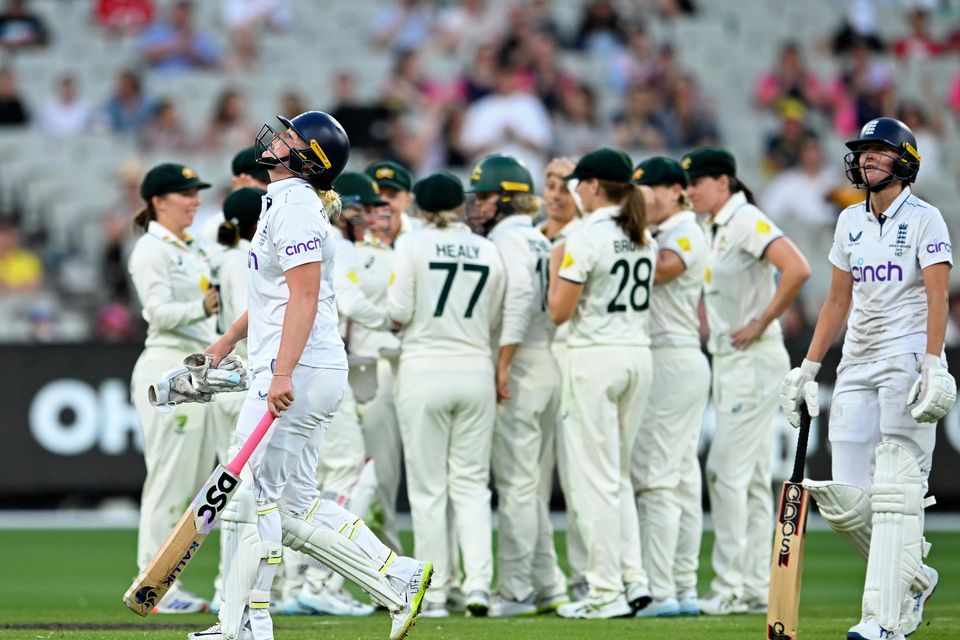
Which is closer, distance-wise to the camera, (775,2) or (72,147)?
(72,147)

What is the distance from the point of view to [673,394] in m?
9.87

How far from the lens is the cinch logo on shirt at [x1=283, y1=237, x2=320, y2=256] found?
22.3ft

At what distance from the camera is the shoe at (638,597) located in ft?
30.8

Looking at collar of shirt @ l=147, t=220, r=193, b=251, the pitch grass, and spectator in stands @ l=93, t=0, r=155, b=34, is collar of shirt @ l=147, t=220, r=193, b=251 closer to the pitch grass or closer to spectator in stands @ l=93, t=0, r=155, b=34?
the pitch grass

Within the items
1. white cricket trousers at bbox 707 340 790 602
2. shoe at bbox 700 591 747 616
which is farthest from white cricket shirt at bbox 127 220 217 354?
shoe at bbox 700 591 747 616

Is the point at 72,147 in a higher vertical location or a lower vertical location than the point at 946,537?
higher

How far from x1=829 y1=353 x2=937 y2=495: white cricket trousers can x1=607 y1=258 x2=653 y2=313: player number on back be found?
6.09 ft

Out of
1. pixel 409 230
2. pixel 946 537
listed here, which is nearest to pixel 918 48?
pixel 946 537

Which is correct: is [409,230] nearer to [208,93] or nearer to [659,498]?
[659,498]

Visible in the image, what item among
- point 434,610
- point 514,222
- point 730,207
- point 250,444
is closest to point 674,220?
point 730,207

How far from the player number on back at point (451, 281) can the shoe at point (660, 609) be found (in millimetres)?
2059

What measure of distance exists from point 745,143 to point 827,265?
2.58 metres

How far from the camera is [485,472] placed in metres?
9.62

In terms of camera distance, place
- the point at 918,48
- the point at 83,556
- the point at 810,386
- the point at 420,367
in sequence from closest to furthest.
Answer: the point at 810,386
the point at 420,367
the point at 83,556
the point at 918,48
